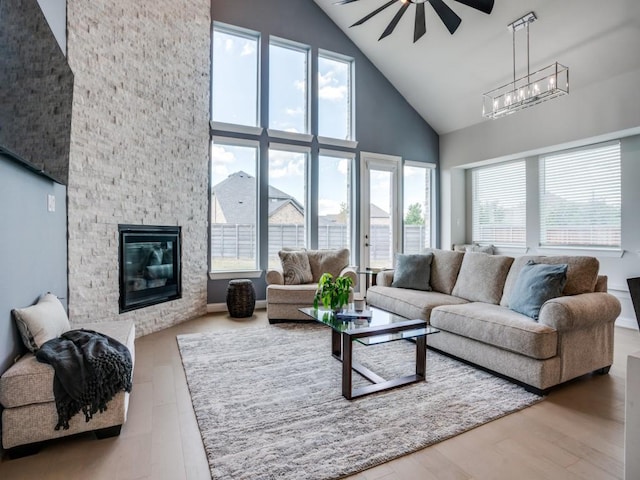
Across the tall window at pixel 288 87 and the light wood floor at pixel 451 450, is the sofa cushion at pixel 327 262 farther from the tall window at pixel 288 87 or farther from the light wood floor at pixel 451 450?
the light wood floor at pixel 451 450

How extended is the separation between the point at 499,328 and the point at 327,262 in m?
2.63

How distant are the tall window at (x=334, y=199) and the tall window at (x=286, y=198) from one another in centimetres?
30

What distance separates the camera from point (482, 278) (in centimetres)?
343

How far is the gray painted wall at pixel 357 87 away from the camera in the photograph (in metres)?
5.05

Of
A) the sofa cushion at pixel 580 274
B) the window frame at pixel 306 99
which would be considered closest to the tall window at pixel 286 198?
→ the window frame at pixel 306 99

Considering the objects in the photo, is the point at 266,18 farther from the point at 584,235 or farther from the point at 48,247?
the point at 584,235

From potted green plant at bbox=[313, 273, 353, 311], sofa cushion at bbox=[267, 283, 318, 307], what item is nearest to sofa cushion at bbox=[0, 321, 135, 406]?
potted green plant at bbox=[313, 273, 353, 311]

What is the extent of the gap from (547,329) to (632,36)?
3.54m

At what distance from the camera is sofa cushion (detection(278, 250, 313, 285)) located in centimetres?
455

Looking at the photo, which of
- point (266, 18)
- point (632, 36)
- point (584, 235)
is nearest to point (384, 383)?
point (584, 235)

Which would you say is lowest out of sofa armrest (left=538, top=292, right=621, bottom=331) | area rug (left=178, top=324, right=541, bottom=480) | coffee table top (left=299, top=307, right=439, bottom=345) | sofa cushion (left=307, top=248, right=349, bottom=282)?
area rug (left=178, top=324, right=541, bottom=480)

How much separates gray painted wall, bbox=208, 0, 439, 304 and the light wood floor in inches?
118

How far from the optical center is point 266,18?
520 cm

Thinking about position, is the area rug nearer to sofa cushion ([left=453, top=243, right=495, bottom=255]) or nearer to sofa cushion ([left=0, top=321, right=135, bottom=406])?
sofa cushion ([left=0, top=321, right=135, bottom=406])
